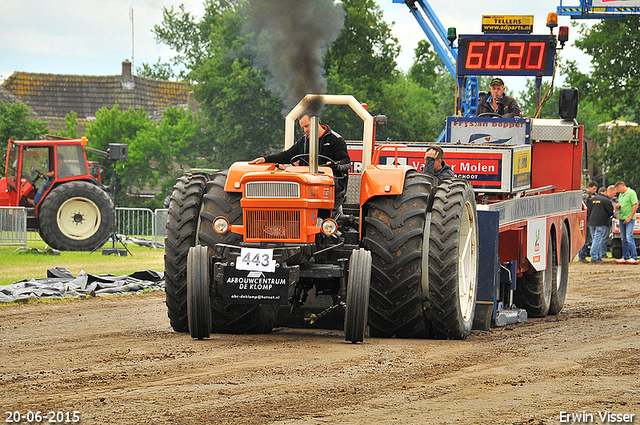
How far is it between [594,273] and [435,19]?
24.9ft

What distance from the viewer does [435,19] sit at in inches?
902

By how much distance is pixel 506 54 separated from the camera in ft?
46.4

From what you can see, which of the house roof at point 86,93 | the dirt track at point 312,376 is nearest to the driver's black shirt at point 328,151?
the dirt track at point 312,376

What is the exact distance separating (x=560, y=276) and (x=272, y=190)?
624cm

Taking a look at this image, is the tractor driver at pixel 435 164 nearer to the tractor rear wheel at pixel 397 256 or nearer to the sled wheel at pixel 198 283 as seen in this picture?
the tractor rear wheel at pixel 397 256

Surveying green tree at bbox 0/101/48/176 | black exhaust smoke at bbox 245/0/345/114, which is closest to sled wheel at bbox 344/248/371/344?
black exhaust smoke at bbox 245/0/345/114

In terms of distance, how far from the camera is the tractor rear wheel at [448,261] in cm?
828

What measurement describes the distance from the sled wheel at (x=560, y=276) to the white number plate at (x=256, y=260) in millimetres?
5782

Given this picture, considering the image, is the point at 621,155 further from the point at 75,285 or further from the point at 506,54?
the point at 75,285

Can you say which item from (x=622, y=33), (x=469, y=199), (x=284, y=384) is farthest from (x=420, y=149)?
(x=622, y=33)

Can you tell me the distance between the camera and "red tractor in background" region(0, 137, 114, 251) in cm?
2203

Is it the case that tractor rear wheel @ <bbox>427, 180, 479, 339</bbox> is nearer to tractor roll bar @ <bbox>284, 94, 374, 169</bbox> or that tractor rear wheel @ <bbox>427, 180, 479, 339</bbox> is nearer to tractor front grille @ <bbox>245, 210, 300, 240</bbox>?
tractor roll bar @ <bbox>284, 94, 374, 169</bbox>

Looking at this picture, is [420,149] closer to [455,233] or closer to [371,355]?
[455,233]

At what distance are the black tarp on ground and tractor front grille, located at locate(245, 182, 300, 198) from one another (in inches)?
226
